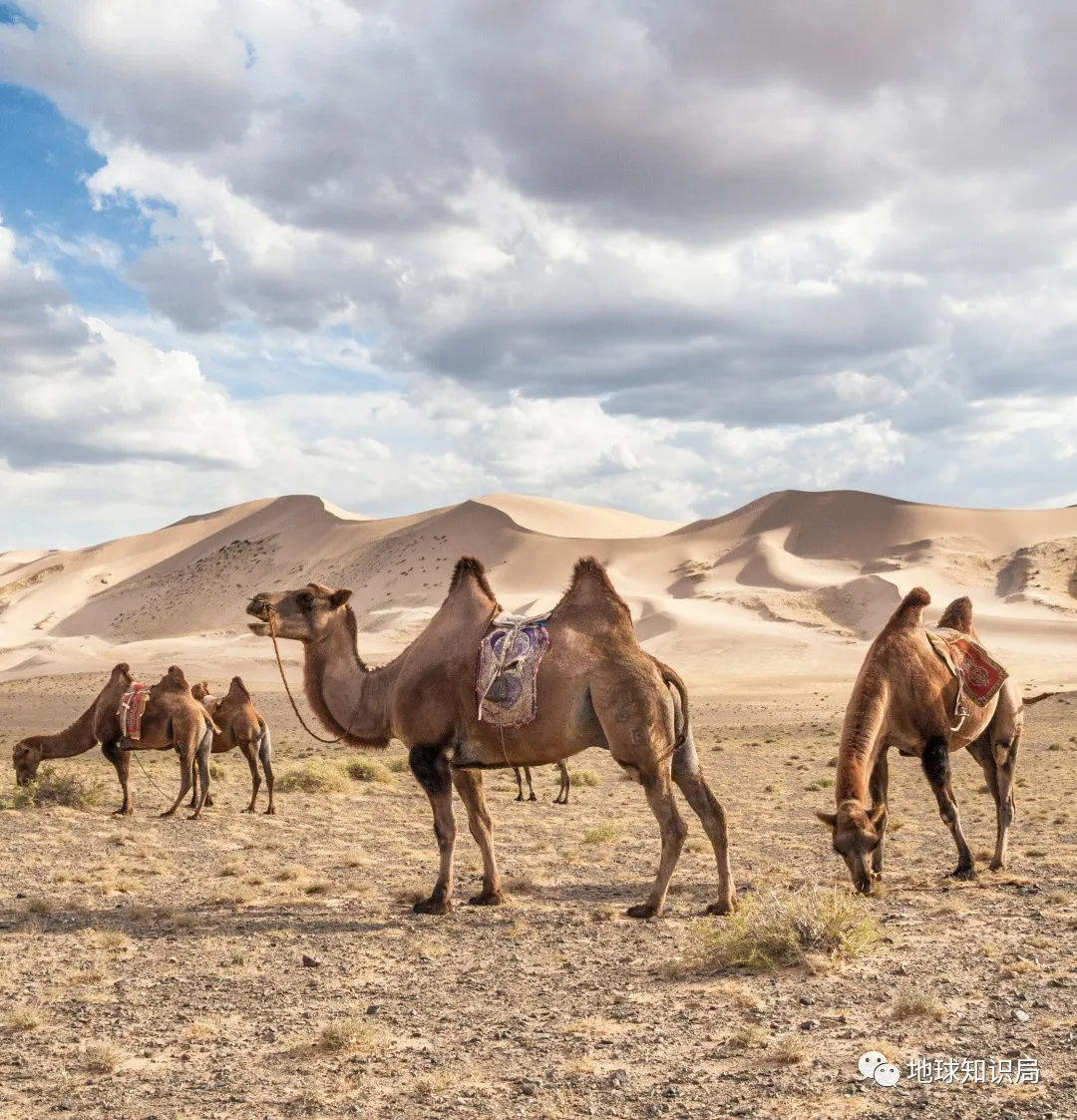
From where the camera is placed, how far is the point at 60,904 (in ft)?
34.9

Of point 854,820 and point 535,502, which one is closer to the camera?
point 854,820

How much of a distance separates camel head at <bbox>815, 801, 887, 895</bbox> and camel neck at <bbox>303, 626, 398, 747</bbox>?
13.1 feet

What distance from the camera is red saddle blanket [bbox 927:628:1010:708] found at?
11.2 meters

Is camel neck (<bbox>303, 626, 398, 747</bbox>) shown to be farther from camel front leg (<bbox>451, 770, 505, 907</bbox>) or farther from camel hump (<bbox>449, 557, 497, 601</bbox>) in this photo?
camel hump (<bbox>449, 557, 497, 601</bbox>)

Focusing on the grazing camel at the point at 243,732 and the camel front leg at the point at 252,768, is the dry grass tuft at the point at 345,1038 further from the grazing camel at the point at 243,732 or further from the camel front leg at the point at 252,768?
the camel front leg at the point at 252,768

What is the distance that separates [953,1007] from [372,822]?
35.0 feet

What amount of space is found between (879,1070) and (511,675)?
15.0ft

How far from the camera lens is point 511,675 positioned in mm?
9734

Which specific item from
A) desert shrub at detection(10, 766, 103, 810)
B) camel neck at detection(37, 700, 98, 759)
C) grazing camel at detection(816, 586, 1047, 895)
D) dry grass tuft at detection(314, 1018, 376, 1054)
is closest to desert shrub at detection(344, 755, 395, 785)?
desert shrub at detection(10, 766, 103, 810)

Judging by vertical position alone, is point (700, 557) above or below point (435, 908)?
above

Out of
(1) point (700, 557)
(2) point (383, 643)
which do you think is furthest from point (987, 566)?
(2) point (383, 643)

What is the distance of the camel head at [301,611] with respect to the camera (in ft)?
36.2

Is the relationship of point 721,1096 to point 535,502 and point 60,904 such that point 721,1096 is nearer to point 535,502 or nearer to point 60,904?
point 60,904

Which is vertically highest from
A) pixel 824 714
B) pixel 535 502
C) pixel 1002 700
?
pixel 535 502
